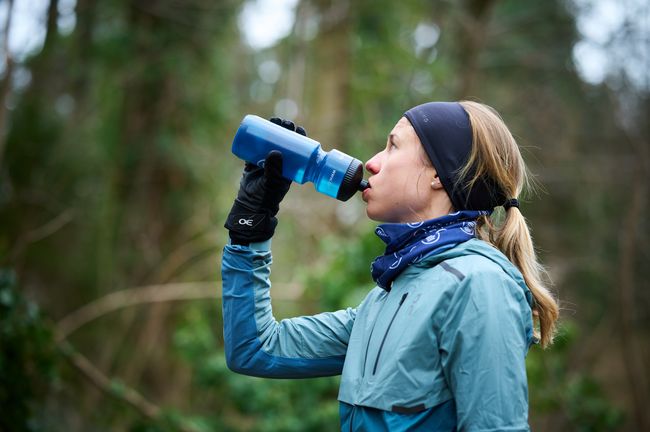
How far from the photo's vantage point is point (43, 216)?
269 inches

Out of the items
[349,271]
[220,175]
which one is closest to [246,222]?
[349,271]

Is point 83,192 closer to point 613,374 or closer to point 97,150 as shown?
point 97,150

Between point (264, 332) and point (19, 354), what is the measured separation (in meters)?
2.68

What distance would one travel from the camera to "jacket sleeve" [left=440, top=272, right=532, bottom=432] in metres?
1.40

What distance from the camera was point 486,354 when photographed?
4.66ft

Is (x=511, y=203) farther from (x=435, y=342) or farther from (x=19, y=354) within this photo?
(x=19, y=354)

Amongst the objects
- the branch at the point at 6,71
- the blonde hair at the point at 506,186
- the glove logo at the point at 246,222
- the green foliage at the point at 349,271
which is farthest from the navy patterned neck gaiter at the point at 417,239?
the branch at the point at 6,71

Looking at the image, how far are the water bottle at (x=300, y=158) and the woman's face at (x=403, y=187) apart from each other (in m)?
0.09

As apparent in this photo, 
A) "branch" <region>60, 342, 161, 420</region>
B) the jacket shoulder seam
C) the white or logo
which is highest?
the white or logo

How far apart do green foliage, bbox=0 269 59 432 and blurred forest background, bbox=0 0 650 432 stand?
1137mm

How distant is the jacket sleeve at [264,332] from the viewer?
73.1 inches

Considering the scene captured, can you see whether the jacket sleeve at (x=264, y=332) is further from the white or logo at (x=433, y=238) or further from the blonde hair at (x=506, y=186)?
the blonde hair at (x=506, y=186)

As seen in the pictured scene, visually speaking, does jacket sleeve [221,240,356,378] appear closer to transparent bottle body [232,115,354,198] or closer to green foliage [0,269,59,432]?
transparent bottle body [232,115,354,198]

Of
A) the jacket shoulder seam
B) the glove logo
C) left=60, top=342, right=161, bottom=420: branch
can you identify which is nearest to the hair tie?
the jacket shoulder seam
